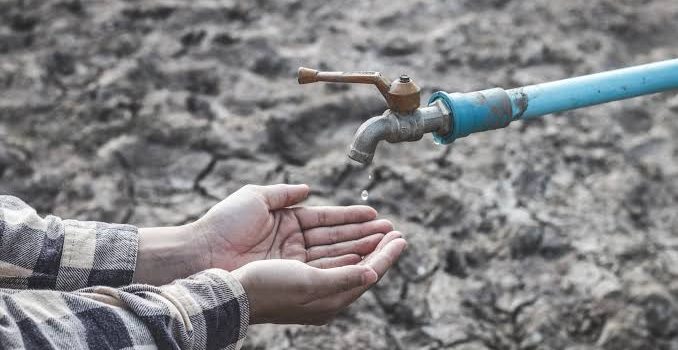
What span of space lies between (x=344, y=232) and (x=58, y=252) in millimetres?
792

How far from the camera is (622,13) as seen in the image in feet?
12.1

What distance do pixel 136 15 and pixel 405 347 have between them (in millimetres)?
2366

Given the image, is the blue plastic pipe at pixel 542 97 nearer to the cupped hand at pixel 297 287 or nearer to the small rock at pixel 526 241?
the cupped hand at pixel 297 287

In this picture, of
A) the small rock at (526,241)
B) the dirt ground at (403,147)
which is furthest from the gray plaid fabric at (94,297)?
the small rock at (526,241)

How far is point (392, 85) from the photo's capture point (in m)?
1.70

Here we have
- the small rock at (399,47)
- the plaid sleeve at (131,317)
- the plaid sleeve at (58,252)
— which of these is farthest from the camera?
the small rock at (399,47)

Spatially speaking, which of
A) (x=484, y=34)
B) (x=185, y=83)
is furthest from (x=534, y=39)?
(x=185, y=83)

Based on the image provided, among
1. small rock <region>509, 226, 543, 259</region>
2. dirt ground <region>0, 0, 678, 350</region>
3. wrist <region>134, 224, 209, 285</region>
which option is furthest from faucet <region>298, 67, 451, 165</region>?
small rock <region>509, 226, 543, 259</region>

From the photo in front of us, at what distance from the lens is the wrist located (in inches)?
78.3

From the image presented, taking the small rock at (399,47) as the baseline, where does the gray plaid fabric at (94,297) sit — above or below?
below

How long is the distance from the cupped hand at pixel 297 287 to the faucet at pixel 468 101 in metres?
0.33

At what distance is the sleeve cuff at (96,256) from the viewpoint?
1.85 metres

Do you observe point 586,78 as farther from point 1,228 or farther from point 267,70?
point 267,70

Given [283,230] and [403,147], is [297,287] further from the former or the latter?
[403,147]
